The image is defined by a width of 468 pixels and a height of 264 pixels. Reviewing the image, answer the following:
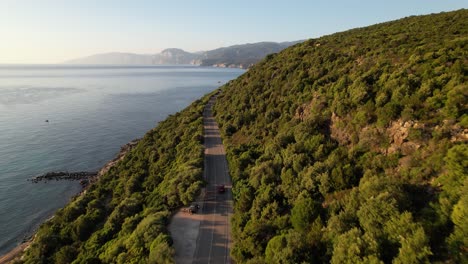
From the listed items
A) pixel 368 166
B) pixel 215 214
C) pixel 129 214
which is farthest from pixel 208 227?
pixel 368 166

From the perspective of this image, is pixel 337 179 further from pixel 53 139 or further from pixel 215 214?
pixel 53 139

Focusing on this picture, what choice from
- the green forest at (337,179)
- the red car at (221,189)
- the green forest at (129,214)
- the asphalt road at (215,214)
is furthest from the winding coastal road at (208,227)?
→ the green forest at (129,214)

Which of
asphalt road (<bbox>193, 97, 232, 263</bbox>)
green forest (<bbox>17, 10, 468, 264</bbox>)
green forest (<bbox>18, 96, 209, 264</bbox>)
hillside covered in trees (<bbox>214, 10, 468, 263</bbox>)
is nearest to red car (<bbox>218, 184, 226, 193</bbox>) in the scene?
asphalt road (<bbox>193, 97, 232, 263</bbox>)

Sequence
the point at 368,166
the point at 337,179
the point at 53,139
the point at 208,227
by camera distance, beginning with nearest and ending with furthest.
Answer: the point at 368,166
the point at 337,179
the point at 208,227
the point at 53,139

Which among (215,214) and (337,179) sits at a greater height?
(337,179)

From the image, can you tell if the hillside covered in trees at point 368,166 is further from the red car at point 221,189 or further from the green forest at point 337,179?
the red car at point 221,189

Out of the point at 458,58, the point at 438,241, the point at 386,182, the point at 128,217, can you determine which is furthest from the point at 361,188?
the point at 128,217

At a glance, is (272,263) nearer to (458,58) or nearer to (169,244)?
(169,244)
